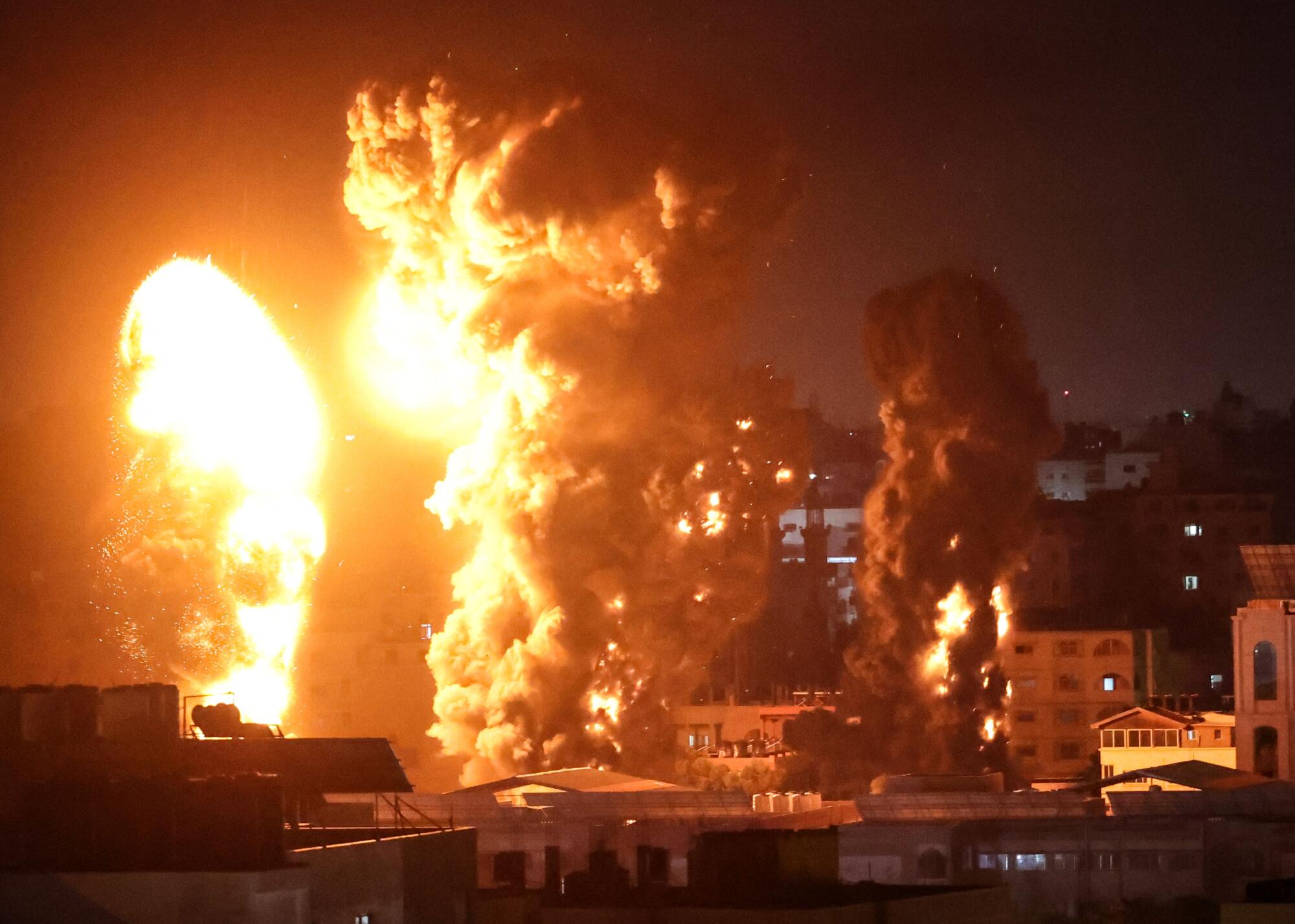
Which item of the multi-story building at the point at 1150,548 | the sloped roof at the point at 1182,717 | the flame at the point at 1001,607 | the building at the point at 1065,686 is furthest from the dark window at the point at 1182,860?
the multi-story building at the point at 1150,548

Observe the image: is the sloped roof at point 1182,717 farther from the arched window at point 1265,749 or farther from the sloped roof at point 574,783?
the sloped roof at point 574,783

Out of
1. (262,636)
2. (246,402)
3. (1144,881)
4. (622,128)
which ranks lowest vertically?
(1144,881)

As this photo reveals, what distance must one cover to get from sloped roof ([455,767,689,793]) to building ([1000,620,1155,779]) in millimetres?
32656

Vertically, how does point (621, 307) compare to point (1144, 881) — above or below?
above

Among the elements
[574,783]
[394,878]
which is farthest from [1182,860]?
[394,878]

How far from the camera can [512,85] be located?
245ft

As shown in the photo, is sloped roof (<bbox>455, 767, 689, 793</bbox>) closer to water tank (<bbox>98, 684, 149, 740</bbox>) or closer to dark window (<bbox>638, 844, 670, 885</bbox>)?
dark window (<bbox>638, 844, 670, 885</bbox>)

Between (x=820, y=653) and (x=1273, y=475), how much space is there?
30.8m

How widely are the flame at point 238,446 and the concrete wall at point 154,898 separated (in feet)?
134

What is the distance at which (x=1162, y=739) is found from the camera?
308 feet

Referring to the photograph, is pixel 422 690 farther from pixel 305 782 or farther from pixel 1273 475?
pixel 1273 475

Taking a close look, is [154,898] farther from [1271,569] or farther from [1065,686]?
[1065,686]

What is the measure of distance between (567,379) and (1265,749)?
2523 cm

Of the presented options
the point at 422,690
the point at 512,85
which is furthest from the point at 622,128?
the point at 422,690
